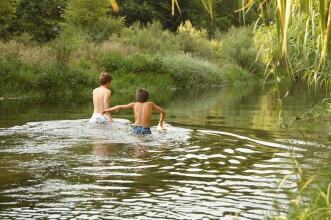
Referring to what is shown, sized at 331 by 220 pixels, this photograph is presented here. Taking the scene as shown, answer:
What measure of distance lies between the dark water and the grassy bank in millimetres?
10302

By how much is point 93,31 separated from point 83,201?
34.5 meters

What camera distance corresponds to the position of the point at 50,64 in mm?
29281

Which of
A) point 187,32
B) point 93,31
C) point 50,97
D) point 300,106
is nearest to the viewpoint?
point 300,106

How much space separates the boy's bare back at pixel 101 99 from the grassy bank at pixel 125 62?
40.1 ft

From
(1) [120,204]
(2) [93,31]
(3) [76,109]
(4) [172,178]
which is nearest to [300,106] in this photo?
(3) [76,109]

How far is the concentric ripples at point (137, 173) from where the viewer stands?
7.18 meters

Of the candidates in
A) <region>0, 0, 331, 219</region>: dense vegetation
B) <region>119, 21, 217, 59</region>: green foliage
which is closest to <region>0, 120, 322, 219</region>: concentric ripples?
<region>0, 0, 331, 219</region>: dense vegetation

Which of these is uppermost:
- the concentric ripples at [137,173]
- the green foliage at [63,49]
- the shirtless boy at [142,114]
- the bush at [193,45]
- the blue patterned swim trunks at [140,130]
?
the bush at [193,45]

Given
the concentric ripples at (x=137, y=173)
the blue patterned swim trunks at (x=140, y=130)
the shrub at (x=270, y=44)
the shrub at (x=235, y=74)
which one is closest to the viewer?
the shrub at (x=270, y=44)

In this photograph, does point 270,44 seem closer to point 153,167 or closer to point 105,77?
point 153,167

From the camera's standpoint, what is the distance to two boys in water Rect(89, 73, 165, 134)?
13633 millimetres

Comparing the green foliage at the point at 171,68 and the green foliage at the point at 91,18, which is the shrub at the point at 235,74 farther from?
the green foliage at the point at 91,18

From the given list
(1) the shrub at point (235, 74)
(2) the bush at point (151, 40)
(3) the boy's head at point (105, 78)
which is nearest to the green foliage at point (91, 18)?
(2) the bush at point (151, 40)

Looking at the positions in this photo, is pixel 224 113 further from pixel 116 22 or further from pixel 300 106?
pixel 116 22
